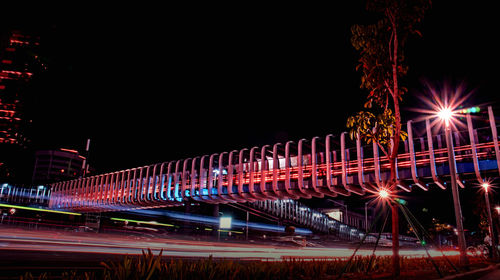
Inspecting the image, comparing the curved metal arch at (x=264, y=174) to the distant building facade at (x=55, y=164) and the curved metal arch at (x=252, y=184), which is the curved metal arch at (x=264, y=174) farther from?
the distant building facade at (x=55, y=164)

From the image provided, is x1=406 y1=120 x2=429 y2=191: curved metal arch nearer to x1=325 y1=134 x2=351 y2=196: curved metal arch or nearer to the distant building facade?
x1=325 y1=134 x2=351 y2=196: curved metal arch

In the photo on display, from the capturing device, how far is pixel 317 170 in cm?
3562

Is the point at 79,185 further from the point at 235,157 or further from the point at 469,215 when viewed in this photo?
the point at 469,215

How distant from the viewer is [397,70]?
12039 mm

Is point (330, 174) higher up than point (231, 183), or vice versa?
point (330, 174)

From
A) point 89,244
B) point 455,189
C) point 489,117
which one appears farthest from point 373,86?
point 489,117

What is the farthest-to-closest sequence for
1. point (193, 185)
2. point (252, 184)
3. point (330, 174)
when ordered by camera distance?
point (193, 185) → point (252, 184) → point (330, 174)

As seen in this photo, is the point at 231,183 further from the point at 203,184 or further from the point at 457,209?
A: the point at 457,209

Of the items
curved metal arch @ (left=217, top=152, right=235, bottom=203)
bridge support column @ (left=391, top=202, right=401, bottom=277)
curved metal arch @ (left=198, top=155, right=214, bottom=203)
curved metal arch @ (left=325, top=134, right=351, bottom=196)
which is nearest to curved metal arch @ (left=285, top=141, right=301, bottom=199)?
curved metal arch @ (left=325, top=134, right=351, bottom=196)

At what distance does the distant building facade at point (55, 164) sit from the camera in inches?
5717

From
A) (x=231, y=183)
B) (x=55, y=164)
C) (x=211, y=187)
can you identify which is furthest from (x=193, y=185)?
(x=55, y=164)

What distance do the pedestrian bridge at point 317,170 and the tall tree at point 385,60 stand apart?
1284 centimetres

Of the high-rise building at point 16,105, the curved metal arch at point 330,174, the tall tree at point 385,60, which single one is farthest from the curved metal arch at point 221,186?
the tall tree at point 385,60

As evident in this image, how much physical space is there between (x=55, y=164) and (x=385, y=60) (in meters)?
163
